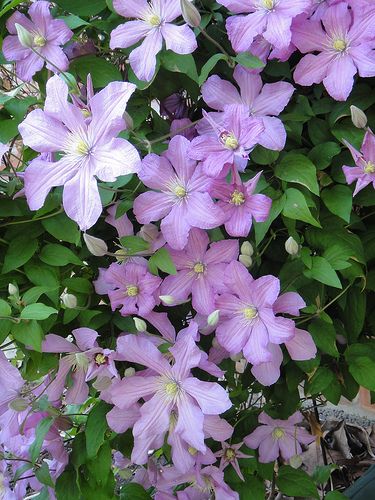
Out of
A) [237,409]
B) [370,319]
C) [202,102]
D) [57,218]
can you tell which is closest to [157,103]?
[202,102]

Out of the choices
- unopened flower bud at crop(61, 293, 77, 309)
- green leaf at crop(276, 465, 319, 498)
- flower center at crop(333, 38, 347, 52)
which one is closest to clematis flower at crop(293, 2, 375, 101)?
flower center at crop(333, 38, 347, 52)


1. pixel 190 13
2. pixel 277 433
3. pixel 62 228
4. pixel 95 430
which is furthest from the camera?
pixel 277 433

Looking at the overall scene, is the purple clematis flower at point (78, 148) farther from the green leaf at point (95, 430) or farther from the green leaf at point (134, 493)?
the green leaf at point (134, 493)

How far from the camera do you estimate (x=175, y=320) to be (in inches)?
32.4

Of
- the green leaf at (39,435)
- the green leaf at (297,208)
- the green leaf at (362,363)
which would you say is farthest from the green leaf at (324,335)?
the green leaf at (39,435)

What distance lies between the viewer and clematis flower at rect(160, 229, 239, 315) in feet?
2.34

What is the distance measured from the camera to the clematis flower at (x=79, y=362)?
0.75 metres

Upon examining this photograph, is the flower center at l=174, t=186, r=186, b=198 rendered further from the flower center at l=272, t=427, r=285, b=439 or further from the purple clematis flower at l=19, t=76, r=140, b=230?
the flower center at l=272, t=427, r=285, b=439

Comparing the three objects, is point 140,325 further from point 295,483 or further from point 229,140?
point 295,483

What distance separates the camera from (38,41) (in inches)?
28.1

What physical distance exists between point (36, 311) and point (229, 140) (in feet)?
0.83

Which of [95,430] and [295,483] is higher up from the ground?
[95,430]

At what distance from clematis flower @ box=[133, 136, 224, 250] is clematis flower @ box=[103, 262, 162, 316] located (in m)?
0.07

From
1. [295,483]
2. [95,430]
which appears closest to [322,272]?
[95,430]
